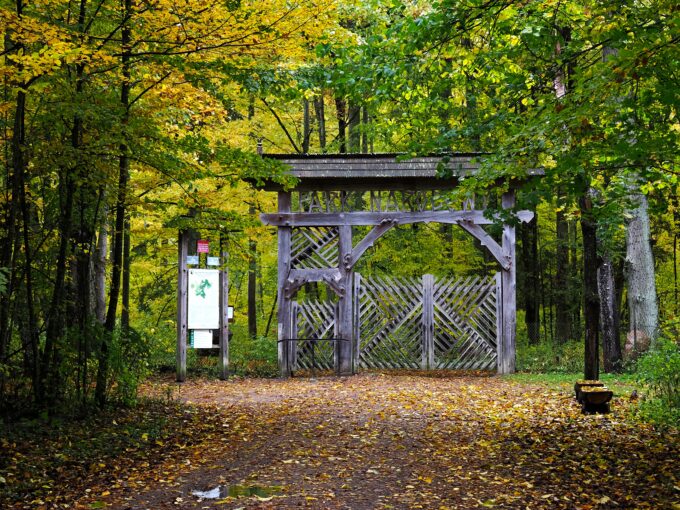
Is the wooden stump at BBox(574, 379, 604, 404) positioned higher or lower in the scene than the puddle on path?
higher

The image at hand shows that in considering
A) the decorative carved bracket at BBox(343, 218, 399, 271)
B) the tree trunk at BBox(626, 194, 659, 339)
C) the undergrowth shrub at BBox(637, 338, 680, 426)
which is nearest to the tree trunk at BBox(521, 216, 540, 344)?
Answer: the tree trunk at BBox(626, 194, 659, 339)

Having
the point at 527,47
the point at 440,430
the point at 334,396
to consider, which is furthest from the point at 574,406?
the point at 527,47

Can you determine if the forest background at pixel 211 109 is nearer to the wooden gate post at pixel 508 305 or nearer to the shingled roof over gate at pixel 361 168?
the shingled roof over gate at pixel 361 168

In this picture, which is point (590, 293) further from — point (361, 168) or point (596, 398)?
point (361, 168)

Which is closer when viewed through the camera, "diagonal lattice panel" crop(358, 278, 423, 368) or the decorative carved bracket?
the decorative carved bracket

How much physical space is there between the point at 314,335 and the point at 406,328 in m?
2.03

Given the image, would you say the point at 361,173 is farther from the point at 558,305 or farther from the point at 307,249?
the point at 558,305

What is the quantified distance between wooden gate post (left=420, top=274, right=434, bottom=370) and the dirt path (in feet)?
14.0

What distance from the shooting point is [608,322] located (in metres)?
13.2

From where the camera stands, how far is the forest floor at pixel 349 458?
16.7ft

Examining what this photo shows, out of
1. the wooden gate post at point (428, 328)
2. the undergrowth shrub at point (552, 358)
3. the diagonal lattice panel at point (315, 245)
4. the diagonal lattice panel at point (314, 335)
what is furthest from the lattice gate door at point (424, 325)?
the undergrowth shrub at point (552, 358)

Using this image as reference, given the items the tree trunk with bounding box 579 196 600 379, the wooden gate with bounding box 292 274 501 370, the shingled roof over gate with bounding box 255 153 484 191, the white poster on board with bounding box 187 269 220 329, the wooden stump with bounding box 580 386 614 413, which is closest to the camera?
the wooden stump with bounding box 580 386 614 413

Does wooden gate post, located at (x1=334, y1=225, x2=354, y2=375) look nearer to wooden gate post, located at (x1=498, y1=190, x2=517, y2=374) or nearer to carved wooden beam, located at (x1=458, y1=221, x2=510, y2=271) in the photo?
carved wooden beam, located at (x1=458, y1=221, x2=510, y2=271)

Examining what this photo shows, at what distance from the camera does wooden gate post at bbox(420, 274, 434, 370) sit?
46.6 feet
